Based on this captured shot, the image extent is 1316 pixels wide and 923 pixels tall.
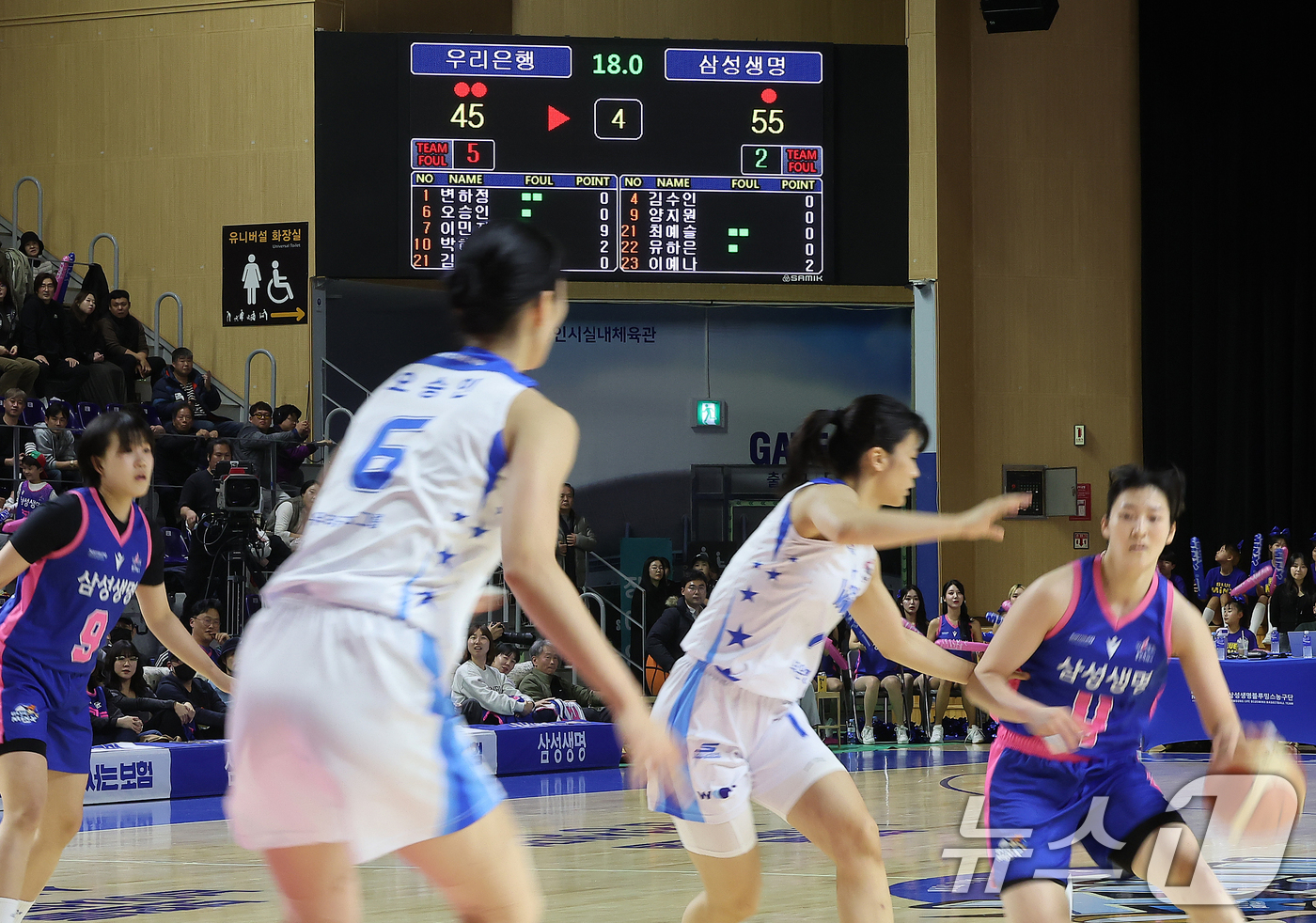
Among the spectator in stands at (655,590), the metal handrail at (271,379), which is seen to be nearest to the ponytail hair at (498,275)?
the spectator in stands at (655,590)

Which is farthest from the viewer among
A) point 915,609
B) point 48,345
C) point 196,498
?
point 915,609

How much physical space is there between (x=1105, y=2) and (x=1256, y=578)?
24.5ft

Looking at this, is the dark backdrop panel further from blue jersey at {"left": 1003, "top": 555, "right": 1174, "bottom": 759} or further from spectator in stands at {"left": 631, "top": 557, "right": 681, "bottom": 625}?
blue jersey at {"left": 1003, "top": 555, "right": 1174, "bottom": 759}

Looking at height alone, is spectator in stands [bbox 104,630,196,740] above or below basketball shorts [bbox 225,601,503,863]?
below

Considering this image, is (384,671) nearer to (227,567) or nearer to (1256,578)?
(227,567)

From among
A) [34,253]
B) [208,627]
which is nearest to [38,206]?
[34,253]

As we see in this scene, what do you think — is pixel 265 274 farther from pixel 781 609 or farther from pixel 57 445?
pixel 781 609

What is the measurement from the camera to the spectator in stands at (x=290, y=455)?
1495 cm

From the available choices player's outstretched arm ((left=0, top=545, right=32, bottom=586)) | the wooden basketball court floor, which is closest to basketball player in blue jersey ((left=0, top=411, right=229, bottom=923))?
player's outstretched arm ((left=0, top=545, right=32, bottom=586))

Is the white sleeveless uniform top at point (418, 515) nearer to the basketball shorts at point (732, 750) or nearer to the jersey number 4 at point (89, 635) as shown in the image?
the basketball shorts at point (732, 750)

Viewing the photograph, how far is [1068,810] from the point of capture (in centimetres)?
359

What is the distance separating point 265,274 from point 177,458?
295 centimetres

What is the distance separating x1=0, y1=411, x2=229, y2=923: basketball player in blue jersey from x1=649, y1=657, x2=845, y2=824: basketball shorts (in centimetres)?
141

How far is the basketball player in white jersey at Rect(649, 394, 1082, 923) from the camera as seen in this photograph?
3730mm
